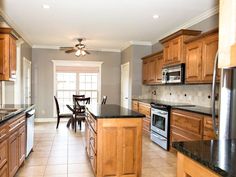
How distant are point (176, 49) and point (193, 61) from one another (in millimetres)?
611

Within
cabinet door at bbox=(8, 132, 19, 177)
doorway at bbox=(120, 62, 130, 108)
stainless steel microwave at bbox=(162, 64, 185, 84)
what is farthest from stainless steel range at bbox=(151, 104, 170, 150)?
cabinet door at bbox=(8, 132, 19, 177)

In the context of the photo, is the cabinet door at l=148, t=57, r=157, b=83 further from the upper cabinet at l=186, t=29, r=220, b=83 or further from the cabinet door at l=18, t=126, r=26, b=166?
the cabinet door at l=18, t=126, r=26, b=166

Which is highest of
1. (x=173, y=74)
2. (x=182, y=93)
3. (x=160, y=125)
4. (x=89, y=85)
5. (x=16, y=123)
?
(x=173, y=74)

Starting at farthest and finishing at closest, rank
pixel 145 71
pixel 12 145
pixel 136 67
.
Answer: pixel 136 67, pixel 145 71, pixel 12 145

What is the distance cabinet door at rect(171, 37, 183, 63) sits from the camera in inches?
174

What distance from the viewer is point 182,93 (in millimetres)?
5145

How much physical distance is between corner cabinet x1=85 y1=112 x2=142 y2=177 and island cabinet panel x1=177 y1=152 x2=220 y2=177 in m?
1.57

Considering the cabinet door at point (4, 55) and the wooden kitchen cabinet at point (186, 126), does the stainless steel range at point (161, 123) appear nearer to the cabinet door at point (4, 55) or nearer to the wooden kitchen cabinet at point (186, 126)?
the wooden kitchen cabinet at point (186, 126)

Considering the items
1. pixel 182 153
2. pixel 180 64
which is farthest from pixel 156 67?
pixel 182 153

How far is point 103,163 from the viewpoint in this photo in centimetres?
283

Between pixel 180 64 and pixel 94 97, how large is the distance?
4.53 meters

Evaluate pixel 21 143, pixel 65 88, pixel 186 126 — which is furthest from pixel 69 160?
pixel 65 88

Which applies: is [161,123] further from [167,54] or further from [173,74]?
[167,54]

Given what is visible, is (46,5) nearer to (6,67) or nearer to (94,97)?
(6,67)
